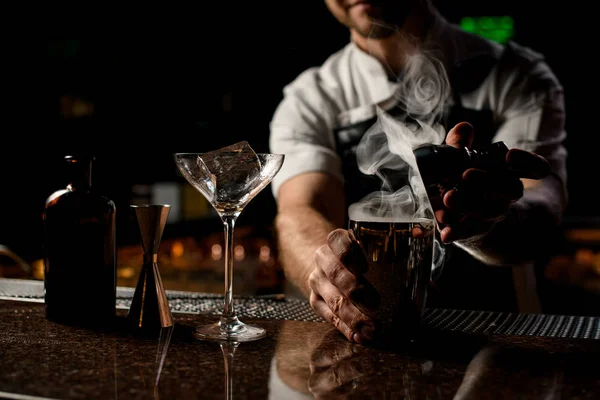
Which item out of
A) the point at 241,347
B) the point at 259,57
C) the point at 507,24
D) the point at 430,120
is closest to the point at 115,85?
the point at 259,57

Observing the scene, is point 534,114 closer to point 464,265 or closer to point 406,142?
point 464,265

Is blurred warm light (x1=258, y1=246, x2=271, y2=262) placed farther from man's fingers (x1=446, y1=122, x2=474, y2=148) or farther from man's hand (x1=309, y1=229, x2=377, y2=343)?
man's fingers (x1=446, y1=122, x2=474, y2=148)

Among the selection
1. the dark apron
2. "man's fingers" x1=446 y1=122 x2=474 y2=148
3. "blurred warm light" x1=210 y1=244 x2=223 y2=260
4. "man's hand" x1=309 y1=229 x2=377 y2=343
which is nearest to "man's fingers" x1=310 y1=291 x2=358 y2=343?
"man's hand" x1=309 y1=229 x2=377 y2=343

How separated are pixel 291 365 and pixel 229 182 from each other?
0.33 m

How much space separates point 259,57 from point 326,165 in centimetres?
294

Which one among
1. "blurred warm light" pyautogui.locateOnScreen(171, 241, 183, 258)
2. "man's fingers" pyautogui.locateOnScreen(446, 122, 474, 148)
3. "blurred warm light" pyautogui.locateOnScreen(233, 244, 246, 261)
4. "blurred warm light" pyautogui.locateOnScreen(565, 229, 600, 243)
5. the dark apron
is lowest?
"blurred warm light" pyautogui.locateOnScreen(565, 229, 600, 243)

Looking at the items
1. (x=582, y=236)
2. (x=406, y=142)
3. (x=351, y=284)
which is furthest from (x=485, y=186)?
(x=582, y=236)

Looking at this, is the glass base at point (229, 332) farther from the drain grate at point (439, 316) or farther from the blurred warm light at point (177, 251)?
the blurred warm light at point (177, 251)

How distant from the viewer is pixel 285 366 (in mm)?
863

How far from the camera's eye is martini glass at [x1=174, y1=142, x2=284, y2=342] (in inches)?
40.7

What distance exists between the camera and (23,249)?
3779mm

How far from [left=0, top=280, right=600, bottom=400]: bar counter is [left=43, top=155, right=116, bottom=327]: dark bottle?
45 mm

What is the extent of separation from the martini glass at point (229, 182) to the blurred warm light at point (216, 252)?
2.36 m

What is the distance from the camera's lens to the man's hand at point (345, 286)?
0.96 m
